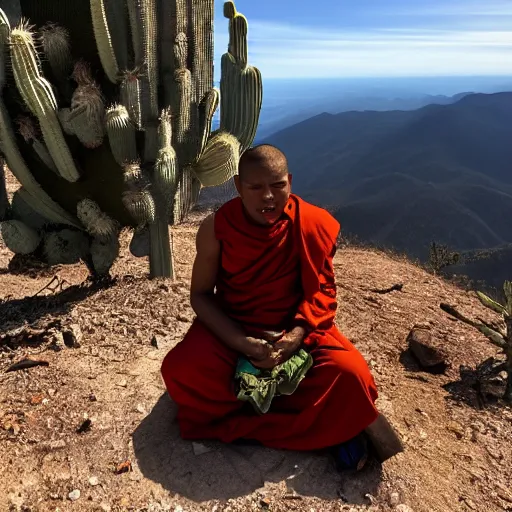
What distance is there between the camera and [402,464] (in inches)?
111

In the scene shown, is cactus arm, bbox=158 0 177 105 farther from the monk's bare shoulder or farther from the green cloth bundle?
the green cloth bundle

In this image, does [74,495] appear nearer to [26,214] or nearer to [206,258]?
[206,258]

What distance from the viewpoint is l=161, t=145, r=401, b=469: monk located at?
2.71 m

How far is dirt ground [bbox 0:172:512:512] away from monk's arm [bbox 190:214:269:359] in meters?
0.66

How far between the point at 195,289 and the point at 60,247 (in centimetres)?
243

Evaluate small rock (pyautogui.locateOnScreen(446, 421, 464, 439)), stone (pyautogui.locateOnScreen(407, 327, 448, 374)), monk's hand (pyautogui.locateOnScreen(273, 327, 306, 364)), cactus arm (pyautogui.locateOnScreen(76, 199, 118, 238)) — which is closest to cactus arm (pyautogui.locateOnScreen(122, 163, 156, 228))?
cactus arm (pyautogui.locateOnScreen(76, 199, 118, 238))

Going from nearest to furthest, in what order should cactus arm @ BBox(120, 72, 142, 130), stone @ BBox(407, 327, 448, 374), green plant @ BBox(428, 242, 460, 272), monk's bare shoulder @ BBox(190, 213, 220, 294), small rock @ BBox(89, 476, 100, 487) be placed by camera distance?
small rock @ BBox(89, 476, 100, 487) < monk's bare shoulder @ BBox(190, 213, 220, 294) < stone @ BBox(407, 327, 448, 374) < cactus arm @ BBox(120, 72, 142, 130) < green plant @ BBox(428, 242, 460, 272)

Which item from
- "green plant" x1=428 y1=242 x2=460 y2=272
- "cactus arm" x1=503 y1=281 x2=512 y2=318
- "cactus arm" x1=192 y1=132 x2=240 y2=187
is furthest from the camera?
"green plant" x1=428 y1=242 x2=460 y2=272

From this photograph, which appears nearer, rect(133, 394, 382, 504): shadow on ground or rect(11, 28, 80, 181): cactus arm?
rect(133, 394, 382, 504): shadow on ground

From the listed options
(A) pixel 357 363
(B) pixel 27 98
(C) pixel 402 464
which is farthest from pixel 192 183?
(C) pixel 402 464

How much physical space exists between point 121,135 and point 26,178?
3.27 feet

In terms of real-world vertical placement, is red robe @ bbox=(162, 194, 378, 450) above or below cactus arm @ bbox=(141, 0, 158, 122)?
below

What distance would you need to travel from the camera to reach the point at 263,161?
253cm

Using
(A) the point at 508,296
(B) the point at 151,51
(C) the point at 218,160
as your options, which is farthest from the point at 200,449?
(B) the point at 151,51
